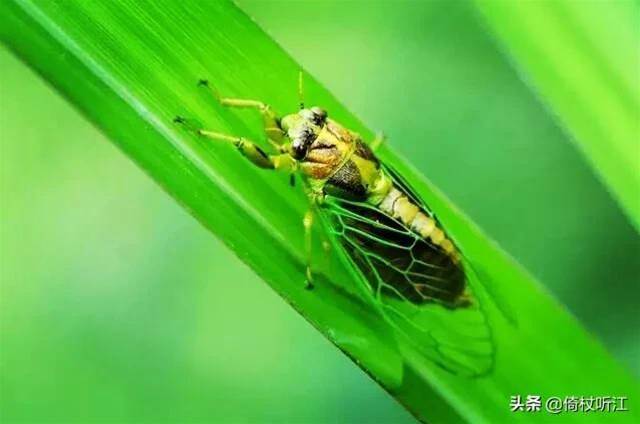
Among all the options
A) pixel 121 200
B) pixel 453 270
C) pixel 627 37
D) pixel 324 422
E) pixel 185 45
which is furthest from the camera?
pixel 121 200

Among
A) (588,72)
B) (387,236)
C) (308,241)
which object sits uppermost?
(588,72)

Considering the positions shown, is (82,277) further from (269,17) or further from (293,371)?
(269,17)

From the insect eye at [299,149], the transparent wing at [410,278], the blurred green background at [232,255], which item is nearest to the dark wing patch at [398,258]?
the transparent wing at [410,278]

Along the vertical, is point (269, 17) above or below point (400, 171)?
above

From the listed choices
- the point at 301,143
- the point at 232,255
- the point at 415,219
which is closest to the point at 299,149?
the point at 301,143

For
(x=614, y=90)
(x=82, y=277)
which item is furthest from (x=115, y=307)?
(x=614, y=90)

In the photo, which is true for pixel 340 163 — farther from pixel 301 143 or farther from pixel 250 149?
pixel 250 149
